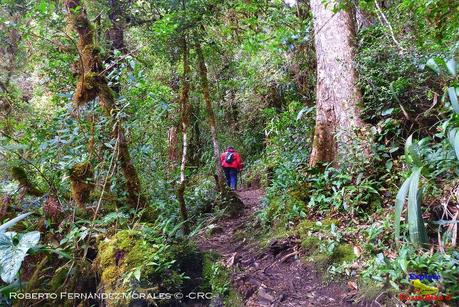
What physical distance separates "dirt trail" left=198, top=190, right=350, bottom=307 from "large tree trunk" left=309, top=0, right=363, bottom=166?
1.79 meters

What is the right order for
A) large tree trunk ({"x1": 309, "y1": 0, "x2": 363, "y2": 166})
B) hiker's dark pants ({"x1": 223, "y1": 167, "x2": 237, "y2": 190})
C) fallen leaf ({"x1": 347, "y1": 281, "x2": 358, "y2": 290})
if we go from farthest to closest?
hiker's dark pants ({"x1": 223, "y1": 167, "x2": 237, "y2": 190}) → large tree trunk ({"x1": 309, "y1": 0, "x2": 363, "y2": 166}) → fallen leaf ({"x1": 347, "y1": 281, "x2": 358, "y2": 290})

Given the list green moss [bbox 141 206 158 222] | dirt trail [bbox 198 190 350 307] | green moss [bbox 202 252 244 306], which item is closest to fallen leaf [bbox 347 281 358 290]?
dirt trail [bbox 198 190 350 307]

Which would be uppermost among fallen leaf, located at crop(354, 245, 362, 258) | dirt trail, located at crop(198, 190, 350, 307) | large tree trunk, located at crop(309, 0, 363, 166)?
large tree trunk, located at crop(309, 0, 363, 166)

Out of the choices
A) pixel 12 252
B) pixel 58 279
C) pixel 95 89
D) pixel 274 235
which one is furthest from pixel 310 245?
pixel 95 89

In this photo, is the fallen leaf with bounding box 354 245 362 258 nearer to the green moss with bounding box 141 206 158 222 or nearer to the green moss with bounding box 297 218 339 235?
the green moss with bounding box 297 218 339 235

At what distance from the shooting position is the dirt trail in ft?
10.7

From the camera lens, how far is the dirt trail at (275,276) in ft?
10.7

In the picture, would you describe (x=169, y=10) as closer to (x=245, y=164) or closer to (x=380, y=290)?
(x=380, y=290)

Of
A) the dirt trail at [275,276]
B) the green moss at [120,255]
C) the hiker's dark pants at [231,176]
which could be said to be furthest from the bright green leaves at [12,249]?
the hiker's dark pants at [231,176]

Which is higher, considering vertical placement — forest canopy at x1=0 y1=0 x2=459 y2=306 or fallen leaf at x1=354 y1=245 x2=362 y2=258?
forest canopy at x1=0 y1=0 x2=459 y2=306

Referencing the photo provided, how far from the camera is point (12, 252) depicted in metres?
3.03

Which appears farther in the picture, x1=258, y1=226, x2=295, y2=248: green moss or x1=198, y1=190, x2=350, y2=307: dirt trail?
x1=258, y1=226, x2=295, y2=248: green moss

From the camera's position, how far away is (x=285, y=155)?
286 inches

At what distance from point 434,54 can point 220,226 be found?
4.34 m
